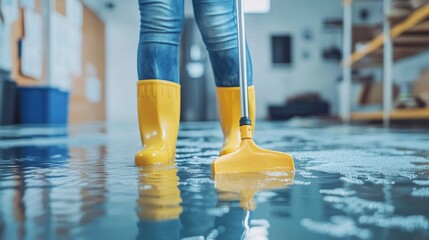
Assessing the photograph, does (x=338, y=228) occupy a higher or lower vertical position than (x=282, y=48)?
lower

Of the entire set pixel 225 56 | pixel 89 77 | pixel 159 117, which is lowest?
pixel 159 117

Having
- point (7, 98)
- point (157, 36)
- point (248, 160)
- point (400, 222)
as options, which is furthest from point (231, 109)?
point (7, 98)

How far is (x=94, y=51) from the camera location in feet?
21.9

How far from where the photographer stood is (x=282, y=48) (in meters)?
7.34

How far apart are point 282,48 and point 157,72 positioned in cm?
661

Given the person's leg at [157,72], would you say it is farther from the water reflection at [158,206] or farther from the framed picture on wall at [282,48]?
the framed picture on wall at [282,48]

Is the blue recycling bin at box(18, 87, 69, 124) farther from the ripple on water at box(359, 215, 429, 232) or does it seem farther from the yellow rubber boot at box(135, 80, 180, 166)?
the ripple on water at box(359, 215, 429, 232)

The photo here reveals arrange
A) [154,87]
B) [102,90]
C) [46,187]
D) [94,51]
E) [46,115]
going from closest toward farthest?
[46,187] < [154,87] < [46,115] < [94,51] < [102,90]

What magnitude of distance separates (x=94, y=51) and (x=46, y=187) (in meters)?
6.40

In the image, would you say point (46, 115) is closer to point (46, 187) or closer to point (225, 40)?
point (225, 40)

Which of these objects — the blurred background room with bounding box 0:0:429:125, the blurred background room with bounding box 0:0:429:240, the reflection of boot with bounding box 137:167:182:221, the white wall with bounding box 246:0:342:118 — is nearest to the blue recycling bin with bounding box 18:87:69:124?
the blurred background room with bounding box 0:0:429:240

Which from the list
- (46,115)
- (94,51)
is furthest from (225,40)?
(94,51)

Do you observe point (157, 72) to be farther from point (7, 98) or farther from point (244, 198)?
point (7, 98)

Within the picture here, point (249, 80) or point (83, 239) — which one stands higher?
point (249, 80)
